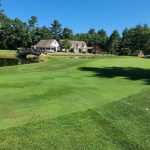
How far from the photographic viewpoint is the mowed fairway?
5.93 m

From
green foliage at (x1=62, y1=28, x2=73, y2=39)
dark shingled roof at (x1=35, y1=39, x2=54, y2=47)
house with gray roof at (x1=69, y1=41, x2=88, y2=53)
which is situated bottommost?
house with gray roof at (x1=69, y1=41, x2=88, y2=53)

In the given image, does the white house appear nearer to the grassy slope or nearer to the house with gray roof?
the house with gray roof

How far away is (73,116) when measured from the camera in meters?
7.32

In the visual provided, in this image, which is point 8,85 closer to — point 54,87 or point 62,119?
point 54,87

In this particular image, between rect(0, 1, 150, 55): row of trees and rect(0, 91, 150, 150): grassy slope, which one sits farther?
rect(0, 1, 150, 55): row of trees

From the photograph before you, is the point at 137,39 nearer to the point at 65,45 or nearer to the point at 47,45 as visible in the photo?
the point at 65,45

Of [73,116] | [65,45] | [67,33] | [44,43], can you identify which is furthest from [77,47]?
[73,116]

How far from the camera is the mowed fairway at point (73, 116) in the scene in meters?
5.93

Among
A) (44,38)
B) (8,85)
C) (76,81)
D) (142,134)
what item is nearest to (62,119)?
(142,134)

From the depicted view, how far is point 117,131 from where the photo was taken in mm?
6527

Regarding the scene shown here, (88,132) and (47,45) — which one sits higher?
(88,132)

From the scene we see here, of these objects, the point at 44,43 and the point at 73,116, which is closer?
the point at 73,116

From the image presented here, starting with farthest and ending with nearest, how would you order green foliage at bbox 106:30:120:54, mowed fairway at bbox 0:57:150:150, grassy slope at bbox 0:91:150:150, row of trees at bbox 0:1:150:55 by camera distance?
green foliage at bbox 106:30:120:54
row of trees at bbox 0:1:150:55
mowed fairway at bbox 0:57:150:150
grassy slope at bbox 0:91:150:150

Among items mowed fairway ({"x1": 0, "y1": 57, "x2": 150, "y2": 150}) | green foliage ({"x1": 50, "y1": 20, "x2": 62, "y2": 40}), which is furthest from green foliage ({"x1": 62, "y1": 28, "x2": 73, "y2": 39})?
mowed fairway ({"x1": 0, "y1": 57, "x2": 150, "y2": 150})
